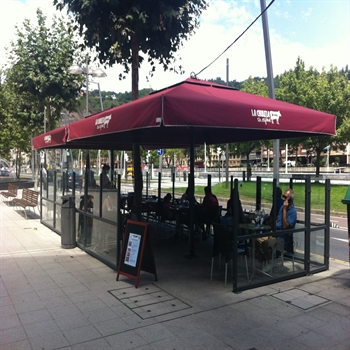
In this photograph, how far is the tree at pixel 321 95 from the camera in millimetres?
26766

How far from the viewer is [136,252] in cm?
549

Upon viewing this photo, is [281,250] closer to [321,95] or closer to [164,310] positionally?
[164,310]

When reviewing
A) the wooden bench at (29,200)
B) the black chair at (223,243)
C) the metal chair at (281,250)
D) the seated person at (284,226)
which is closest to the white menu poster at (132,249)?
the black chair at (223,243)

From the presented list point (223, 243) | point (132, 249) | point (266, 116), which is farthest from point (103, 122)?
point (223, 243)

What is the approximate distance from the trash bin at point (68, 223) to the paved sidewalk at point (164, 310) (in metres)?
1.23

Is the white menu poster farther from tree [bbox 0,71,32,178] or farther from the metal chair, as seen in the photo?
tree [bbox 0,71,32,178]

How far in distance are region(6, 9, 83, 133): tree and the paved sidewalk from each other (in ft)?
46.3

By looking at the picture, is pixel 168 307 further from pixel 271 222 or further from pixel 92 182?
pixel 92 182

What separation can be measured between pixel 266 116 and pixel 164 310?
9.60ft

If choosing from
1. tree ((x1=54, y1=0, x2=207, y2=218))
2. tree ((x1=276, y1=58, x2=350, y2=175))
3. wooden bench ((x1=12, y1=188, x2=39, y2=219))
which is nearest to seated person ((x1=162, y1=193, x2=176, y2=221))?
tree ((x1=54, y1=0, x2=207, y2=218))

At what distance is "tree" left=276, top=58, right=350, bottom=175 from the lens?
87.8ft

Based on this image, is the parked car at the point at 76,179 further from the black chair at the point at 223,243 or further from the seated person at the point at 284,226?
the seated person at the point at 284,226

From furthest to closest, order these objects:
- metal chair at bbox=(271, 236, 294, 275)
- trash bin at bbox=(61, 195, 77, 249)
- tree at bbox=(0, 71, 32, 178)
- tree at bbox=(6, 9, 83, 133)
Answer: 1. tree at bbox=(0, 71, 32, 178)
2. tree at bbox=(6, 9, 83, 133)
3. trash bin at bbox=(61, 195, 77, 249)
4. metal chair at bbox=(271, 236, 294, 275)

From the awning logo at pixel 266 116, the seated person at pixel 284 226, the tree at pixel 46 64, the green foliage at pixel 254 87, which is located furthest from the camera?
the green foliage at pixel 254 87
